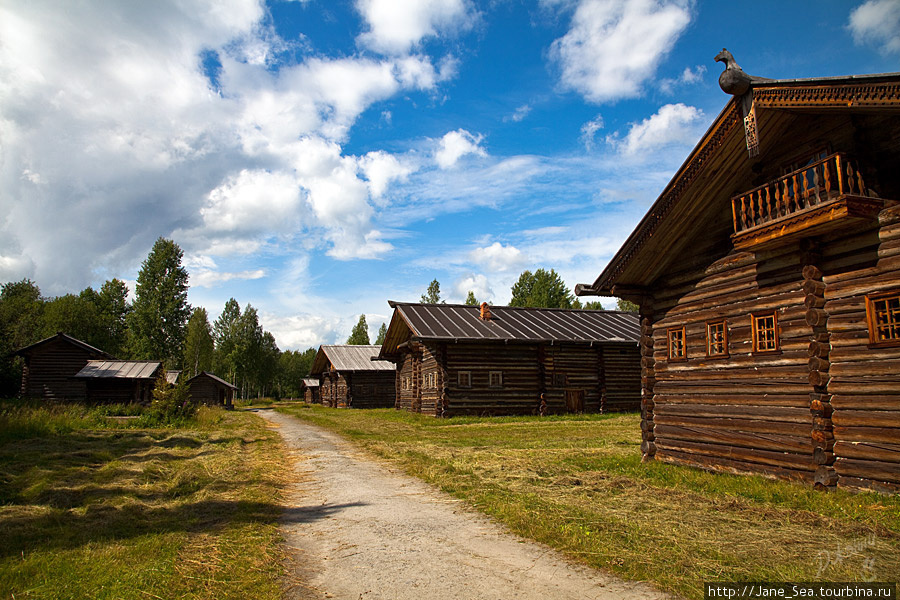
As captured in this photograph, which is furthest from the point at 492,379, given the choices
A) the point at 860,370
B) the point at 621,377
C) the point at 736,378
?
the point at 860,370

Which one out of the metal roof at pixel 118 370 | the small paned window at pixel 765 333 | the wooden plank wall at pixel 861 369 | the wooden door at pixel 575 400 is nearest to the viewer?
the wooden plank wall at pixel 861 369

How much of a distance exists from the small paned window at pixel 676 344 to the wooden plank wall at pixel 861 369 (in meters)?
3.38

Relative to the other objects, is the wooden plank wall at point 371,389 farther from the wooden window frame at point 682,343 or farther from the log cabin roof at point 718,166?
the wooden window frame at point 682,343

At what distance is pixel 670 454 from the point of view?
11906 millimetres

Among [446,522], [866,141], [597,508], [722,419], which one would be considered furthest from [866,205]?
[446,522]

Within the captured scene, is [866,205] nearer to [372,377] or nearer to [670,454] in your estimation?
[670,454]

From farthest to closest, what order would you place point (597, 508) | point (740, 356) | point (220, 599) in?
point (740, 356) → point (597, 508) → point (220, 599)

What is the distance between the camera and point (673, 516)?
276 inches

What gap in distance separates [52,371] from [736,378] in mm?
43733

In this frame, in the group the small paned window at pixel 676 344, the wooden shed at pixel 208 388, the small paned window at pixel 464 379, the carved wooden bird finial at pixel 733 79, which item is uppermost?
the carved wooden bird finial at pixel 733 79

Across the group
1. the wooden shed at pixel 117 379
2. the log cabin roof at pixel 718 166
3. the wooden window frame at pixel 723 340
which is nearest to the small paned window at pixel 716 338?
the wooden window frame at pixel 723 340

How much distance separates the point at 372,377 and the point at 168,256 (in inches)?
1364

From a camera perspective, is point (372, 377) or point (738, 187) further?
point (372, 377)

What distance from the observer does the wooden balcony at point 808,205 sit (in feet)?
25.2
